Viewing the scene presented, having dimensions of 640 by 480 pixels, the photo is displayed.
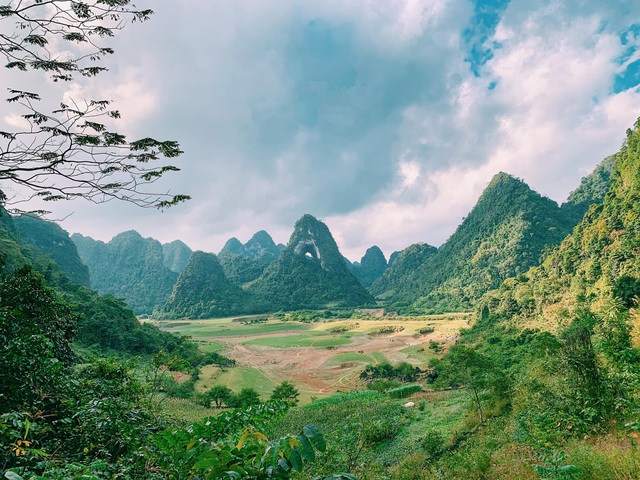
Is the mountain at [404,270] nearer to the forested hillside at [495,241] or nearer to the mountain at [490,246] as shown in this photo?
the mountain at [490,246]

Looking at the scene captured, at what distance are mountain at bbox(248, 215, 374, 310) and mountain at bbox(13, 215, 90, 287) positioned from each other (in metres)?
40.9

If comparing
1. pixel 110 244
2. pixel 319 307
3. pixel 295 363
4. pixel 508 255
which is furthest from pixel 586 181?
pixel 110 244

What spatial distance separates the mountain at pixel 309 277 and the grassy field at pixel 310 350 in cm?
2492

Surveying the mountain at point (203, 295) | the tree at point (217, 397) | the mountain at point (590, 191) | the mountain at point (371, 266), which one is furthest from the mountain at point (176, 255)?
the mountain at point (590, 191)

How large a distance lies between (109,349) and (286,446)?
31.9 metres

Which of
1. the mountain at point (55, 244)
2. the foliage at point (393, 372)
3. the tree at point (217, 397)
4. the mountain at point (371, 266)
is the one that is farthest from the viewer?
the mountain at point (371, 266)

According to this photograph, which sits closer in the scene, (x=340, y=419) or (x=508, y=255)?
(x=340, y=419)

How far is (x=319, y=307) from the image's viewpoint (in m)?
85.6

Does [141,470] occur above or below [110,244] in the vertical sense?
below

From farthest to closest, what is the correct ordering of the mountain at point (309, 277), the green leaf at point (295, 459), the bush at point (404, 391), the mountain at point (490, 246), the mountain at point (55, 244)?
the mountain at point (309, 277), the mountain at point (490, 246), the mountain at point (55, 244), the bush at point (404, 391), the green leaf at point (295, 459)

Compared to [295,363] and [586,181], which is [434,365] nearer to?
[295,363]

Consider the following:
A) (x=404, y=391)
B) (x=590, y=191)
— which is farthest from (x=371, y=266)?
(x=404, y=391)

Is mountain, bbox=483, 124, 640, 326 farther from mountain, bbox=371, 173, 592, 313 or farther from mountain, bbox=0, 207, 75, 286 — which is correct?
mountain, bbox=0, 207, 75, 286

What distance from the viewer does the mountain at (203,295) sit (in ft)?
255
